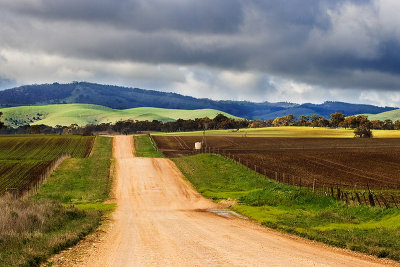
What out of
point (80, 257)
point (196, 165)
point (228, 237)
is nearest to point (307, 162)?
point (196, 165)

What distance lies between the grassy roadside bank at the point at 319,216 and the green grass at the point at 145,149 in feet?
137

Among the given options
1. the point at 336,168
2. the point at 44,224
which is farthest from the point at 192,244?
the point at 336,168

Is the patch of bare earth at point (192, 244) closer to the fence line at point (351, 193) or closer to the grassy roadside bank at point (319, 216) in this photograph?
the grassy roadside bank at point (319, 216)

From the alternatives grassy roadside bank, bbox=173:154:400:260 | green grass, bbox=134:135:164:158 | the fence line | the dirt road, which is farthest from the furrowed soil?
the dirt road

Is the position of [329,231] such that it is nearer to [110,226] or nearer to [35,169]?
[110,226]

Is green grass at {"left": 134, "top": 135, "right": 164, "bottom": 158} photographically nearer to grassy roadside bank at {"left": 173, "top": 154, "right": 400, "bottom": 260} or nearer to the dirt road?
grassy roadside bank at {"left": 173, "top": 154, "right": 400, "bottom": 260}

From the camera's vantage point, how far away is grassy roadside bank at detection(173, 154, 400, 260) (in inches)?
863

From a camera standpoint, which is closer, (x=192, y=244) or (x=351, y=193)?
(x=192, y=244)

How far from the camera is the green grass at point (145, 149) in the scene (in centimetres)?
9806

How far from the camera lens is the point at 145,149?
111 metres

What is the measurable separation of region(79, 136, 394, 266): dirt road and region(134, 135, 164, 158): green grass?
54.6 metres

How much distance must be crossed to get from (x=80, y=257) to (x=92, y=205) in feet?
79.0

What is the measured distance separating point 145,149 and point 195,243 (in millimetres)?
90199

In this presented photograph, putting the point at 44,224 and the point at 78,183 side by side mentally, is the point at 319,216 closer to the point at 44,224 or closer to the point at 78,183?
the point at 44,224
